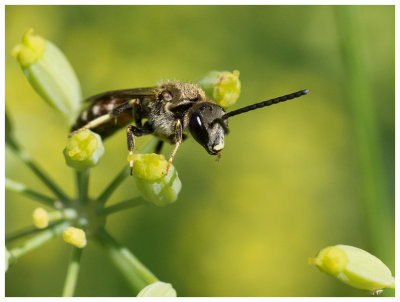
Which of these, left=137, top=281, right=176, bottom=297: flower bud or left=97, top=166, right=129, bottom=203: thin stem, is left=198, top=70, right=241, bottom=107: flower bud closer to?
left=97, top=166, right=129, bottom=203: thin stem

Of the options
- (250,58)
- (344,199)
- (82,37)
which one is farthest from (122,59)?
(344,199)

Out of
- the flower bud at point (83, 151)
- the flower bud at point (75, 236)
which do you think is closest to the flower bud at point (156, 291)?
the flower bud at point (75, 236)

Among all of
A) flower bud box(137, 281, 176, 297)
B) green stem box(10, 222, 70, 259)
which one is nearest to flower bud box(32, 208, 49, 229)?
green stem box(10, 222, 70, 259)

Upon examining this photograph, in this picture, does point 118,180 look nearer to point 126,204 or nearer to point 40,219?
point 126,204

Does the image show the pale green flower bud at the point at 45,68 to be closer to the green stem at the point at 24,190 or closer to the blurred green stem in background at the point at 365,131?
the green stem at the point at 24,190

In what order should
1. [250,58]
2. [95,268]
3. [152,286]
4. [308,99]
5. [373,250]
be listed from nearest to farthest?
[152,286]
[373,250]
[95,268]
[250,58]
[308,99]

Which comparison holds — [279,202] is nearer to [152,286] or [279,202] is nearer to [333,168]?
[333,168]
